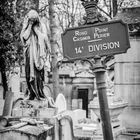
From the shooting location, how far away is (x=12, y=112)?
22.7 ft

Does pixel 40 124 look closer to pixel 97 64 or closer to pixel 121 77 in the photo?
pixel 121 77

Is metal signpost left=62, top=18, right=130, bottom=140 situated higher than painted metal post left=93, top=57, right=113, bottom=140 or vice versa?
metal signpost left=62, top=18, right=130, bottom=140

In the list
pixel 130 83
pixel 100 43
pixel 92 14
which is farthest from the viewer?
pixel 130 83

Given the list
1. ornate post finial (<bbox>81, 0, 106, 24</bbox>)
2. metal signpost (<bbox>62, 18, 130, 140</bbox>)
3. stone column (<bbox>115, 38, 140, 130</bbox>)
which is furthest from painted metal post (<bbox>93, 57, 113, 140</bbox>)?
stone column (<bbox>115, 38, 140, 130</bbox>)

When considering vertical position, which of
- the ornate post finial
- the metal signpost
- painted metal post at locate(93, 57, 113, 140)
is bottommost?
painted metal post at locate(93, 57, 113, 140)

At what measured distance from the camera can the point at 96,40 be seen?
9.72 ft

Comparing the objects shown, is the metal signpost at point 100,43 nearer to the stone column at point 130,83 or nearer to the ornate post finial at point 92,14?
the ornate post finial at point 92,14

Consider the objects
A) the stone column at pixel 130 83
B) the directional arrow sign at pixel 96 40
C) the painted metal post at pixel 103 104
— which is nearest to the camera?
the directional arrow sign at pixel 96 40

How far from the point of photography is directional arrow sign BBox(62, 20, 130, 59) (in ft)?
9.53

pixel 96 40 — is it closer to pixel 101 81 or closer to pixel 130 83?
pixel 101 81

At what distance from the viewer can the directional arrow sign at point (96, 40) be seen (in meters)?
2.91

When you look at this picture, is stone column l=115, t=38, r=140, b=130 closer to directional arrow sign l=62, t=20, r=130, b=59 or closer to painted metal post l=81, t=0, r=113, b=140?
painted metal post l=81, t=0, r=113, b=140

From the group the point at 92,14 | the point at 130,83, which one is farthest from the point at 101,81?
the point at 130,83

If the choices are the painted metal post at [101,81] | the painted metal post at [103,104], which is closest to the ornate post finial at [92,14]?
the painted metal post at [101,81]
